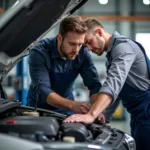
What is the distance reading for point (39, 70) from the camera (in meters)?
3.24

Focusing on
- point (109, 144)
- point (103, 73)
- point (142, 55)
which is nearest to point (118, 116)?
point (103, 73)

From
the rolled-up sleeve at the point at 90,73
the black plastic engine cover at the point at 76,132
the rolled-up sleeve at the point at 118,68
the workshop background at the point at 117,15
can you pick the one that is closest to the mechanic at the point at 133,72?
the rolled-up sleeve at the point at 118,68

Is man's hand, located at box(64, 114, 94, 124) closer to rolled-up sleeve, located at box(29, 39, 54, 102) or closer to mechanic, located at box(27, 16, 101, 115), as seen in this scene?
mechanic, located at box(27, 16, 101, 115)

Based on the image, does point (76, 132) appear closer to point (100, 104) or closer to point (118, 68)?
point (100, 104)

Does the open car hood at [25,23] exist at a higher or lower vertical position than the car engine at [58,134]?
higher

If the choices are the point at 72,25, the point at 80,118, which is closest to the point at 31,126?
the point at 80,118

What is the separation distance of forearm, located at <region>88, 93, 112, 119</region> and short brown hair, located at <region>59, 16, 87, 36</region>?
1.94 ft

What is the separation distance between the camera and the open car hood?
225 cm

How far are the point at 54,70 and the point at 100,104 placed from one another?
0.90m

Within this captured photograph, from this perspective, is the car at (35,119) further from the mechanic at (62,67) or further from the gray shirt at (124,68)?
the gray shirt at (124,68)

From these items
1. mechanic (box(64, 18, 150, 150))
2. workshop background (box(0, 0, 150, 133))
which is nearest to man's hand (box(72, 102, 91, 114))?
mechanic (box(64, 18, 150, 150))

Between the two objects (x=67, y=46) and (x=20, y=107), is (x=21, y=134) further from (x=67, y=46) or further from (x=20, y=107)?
(x=67, y=46)

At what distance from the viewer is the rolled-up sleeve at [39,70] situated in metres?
3.17

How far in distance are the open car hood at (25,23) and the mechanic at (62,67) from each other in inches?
6.7
